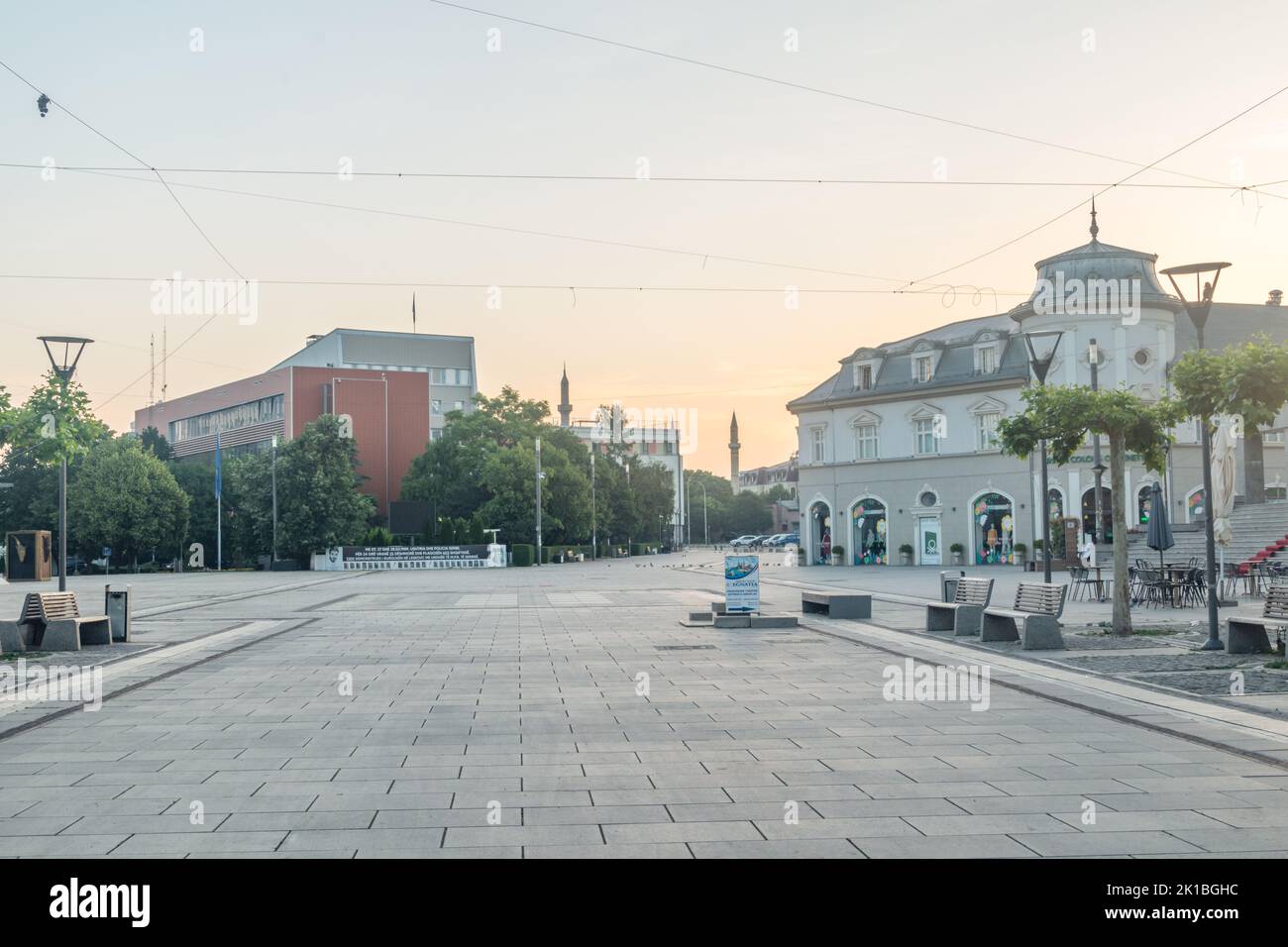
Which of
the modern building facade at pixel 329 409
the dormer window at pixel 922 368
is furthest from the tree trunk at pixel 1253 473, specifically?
the modern building facade at pixel 329 409

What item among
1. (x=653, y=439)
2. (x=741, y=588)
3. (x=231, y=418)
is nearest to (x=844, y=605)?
(x=741, y=588)

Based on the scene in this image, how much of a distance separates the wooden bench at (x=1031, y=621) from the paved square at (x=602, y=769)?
275 centimetres

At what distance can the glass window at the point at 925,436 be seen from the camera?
6153 cm

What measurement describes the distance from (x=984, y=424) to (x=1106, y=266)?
9.60 meters

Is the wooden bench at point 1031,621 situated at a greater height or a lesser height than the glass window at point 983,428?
lesser

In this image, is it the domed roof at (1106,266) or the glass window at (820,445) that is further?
the glass window at (820,445)

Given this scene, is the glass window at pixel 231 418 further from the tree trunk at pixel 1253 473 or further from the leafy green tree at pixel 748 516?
the leafy green tree at pixel 748 516

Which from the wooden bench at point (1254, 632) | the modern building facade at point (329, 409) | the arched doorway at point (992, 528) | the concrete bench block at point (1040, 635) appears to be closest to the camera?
the wooden bench at point (1254, 632)

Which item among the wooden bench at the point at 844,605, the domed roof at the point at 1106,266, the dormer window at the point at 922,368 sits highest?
the domed roof at the point at 1106,266

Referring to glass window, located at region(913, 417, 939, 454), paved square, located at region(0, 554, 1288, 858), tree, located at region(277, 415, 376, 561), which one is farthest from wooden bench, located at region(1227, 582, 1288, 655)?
tree, located at region(277, 415, 376, 561)

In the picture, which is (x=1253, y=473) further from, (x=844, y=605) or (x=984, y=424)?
(x=844, y=605)

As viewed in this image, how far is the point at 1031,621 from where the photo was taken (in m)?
16.1

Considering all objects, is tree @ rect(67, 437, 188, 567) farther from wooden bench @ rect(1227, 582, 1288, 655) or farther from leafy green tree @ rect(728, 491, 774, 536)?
leafy green tree @ rect(728, 491, 774, 536)

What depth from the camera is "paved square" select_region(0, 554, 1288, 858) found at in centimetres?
643
